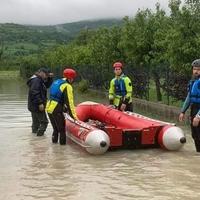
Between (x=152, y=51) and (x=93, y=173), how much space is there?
14929mm

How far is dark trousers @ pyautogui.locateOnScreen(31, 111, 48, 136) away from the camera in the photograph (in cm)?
1383

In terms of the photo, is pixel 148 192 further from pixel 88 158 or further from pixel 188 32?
pixel 188 32

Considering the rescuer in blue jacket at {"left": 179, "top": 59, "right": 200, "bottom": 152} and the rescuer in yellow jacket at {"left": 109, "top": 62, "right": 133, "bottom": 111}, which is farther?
the rescuer in yellow jacket at {"left": 109, "top": 62, "right": 133, "bottom": 111}

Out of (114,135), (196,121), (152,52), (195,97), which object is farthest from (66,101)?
(152,52)

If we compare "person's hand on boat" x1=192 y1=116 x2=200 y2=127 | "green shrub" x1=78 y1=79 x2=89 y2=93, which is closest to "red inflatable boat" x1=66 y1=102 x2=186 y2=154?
"person's hand on boat" x1=192 y1=116 x2=200 y2=127

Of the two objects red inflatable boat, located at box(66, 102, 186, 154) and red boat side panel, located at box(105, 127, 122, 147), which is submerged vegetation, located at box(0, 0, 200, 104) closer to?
red inflatable boat, located at box(66, 102, 186, 154)

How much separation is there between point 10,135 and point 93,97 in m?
16.3

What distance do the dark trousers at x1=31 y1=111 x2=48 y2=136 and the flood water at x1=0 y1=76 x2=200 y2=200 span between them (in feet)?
3.36

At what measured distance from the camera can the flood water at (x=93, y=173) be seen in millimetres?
7711

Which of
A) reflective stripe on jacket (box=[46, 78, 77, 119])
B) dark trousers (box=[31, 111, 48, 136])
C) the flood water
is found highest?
reflective stripe on jacket (box=[46, 78, 77, 119])

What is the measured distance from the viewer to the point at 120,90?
1376cm

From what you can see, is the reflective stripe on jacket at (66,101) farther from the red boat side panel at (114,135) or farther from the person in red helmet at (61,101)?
the red boat side panel at (114,135)

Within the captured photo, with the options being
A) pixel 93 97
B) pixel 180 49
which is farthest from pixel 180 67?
pixel 93 97

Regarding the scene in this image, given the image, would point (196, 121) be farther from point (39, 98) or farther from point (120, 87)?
point (39, 98)
